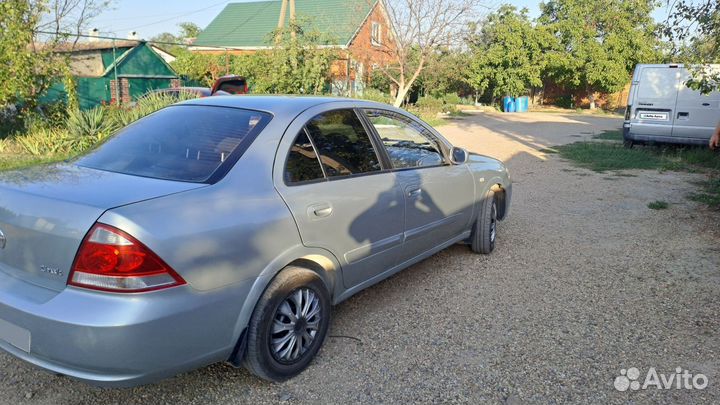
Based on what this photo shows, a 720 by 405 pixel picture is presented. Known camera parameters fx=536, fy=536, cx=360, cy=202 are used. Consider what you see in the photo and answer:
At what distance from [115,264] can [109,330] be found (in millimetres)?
279

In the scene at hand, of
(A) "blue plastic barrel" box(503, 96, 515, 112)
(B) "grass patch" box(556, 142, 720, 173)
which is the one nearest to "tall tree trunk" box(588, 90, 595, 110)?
Answer: (A) "blue plastic barrel" box(503, 96, 515, 112)

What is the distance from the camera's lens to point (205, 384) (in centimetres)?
301

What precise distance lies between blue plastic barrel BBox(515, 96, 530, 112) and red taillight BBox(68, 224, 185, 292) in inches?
1421

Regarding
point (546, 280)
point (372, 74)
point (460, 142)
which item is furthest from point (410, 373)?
point (372, 74)

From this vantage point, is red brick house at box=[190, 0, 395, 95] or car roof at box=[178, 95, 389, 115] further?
red brick house at box=[190, 0, 395, 95]

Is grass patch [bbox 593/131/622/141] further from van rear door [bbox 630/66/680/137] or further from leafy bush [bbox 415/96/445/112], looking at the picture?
leafy bush [bbox 415/96/445/112]

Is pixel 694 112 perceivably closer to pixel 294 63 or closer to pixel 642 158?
pixel 642 158

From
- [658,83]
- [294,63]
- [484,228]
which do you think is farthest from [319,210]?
[294,63]

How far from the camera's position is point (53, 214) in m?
2.43

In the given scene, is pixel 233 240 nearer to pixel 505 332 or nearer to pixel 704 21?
pixel 505 332

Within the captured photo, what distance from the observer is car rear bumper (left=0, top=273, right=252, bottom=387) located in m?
2.29

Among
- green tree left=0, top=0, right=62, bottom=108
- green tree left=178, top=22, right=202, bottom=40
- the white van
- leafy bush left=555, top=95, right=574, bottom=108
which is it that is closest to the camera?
green tree left=0, top=0, right=62, bottom=108

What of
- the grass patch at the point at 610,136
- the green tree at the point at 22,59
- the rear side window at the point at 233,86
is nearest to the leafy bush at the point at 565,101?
the grass patch at the point at 610,136

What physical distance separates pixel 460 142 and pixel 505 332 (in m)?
13.1
